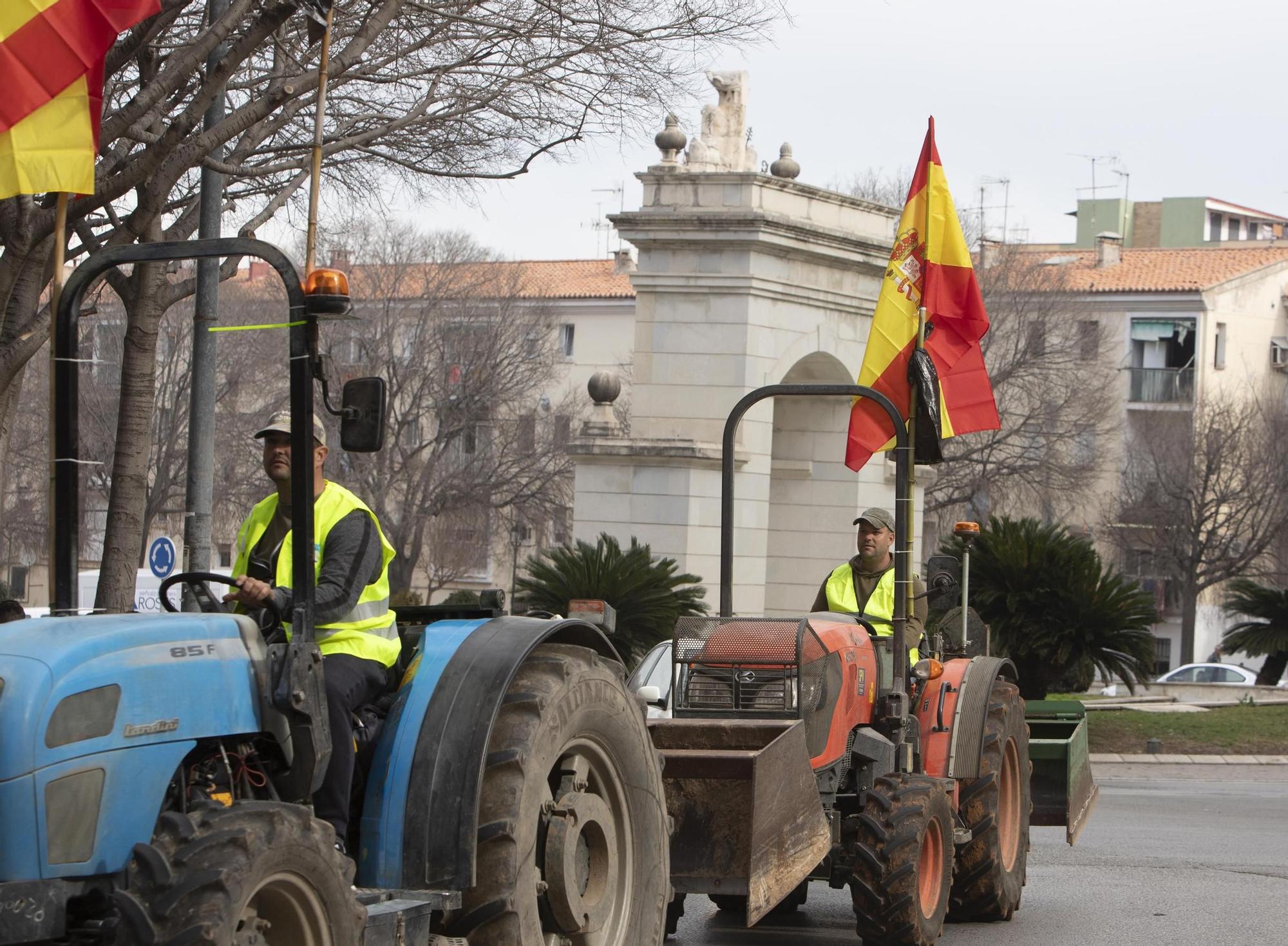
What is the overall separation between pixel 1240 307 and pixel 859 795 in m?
62.1

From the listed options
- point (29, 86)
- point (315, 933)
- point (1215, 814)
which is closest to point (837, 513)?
point (1215, 814)

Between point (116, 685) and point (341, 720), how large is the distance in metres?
0.98

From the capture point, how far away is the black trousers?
5.96 metres

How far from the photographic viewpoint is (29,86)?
7.52 m

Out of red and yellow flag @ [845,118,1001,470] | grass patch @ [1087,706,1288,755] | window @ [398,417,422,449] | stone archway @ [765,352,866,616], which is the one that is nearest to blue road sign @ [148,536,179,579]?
stone archway @ [765,352,866,616]

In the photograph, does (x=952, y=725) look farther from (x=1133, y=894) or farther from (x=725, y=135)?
(x=725, y=135)

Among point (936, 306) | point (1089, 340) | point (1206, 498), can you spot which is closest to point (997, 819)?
point (936, 306)

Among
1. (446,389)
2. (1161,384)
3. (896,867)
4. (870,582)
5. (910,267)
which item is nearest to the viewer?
(896,867)

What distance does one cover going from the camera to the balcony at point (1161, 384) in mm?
65062

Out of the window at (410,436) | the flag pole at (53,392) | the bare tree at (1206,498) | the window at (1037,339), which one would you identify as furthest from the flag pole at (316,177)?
the bare tree at (1206,498)

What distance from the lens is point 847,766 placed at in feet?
31.2

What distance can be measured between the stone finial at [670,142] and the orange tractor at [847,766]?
1617 cm

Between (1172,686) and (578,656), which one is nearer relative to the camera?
(578,656)

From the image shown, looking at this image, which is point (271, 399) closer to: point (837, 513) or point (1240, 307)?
point (837, 513)
